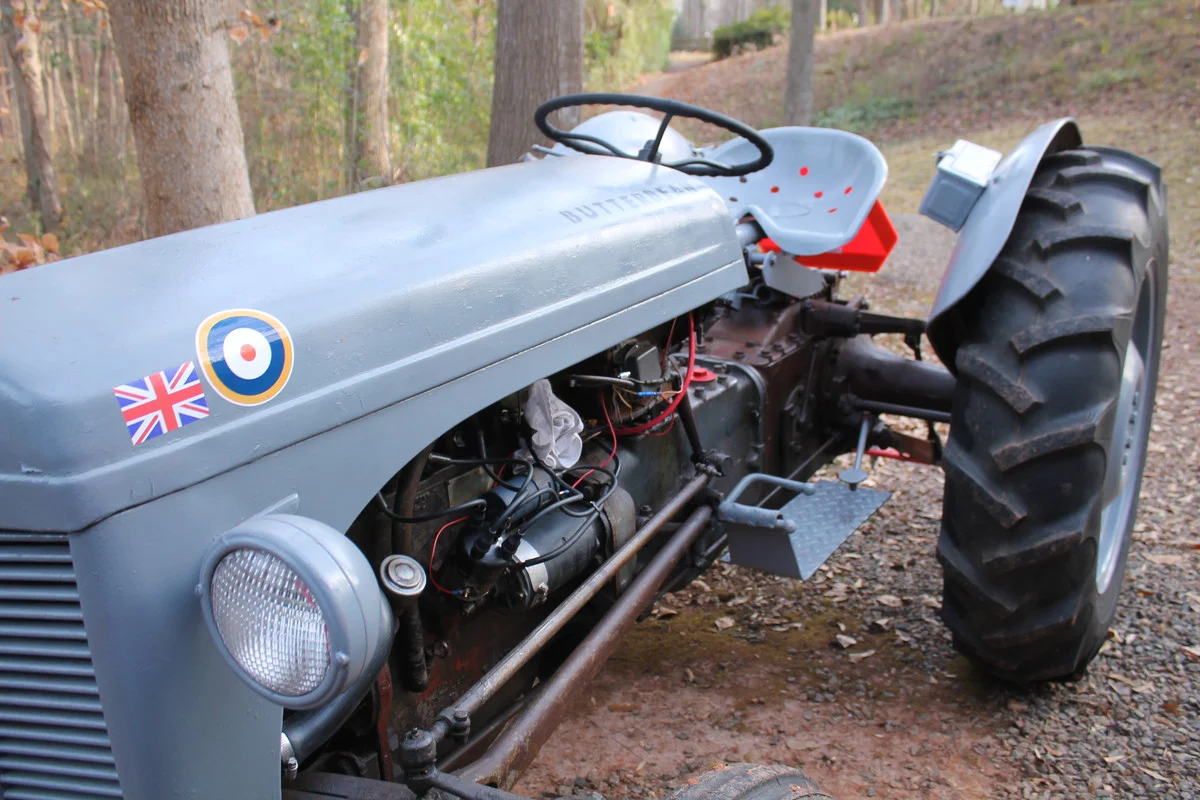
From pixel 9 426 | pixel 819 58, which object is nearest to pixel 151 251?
pixel 9 426

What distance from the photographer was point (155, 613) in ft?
4.23

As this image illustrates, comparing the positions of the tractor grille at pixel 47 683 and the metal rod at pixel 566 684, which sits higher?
the tractor grille at pixel 47 683

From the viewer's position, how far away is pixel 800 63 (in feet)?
39.2

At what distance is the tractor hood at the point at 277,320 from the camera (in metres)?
1.25

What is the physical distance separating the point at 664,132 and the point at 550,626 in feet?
4.53

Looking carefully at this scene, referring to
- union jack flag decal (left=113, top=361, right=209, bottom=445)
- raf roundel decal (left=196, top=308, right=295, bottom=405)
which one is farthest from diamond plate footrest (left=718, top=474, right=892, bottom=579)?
union jack flag decal (left=113, top=361, right=209, bottom=445)

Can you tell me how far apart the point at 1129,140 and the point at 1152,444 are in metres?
7.12

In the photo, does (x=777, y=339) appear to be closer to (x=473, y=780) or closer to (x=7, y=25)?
(x=473, y=780)

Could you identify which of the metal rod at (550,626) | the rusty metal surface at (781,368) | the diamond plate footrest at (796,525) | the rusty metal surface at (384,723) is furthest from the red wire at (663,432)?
the rusty metal surface at (384,723)

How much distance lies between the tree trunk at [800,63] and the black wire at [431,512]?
10.9 meters

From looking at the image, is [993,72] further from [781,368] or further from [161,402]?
[161,402]

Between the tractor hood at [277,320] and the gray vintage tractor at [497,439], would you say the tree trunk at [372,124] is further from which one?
the tractor hood at [277,320]

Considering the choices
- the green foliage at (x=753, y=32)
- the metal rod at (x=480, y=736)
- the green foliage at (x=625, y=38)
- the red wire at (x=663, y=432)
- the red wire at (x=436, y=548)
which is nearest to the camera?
the red wire at (x=436, y=548)

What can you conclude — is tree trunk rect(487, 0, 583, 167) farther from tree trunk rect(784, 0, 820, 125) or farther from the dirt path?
the dirt path
